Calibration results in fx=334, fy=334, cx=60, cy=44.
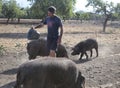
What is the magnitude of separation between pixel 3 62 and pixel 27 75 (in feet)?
25.1

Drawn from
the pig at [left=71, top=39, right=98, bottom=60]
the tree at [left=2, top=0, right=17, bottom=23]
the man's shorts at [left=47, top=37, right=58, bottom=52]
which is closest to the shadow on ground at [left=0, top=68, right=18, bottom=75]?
the man's shorts at [left=47, top=37, right=58, bottom=52]

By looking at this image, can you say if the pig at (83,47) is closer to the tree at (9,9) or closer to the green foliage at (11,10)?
the green foliage at (11,10)

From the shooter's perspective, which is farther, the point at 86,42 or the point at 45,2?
the point at 45,2

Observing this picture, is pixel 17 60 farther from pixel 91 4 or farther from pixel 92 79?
pixel 91 4

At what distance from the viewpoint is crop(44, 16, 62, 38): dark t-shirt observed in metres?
9.47

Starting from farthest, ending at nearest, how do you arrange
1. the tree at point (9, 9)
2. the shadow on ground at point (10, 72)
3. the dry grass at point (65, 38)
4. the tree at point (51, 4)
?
the tree at point (9, 9), the tree at point (51, 4), the dry grass at point (65, 38), the shadow on ground at point (10, 72)

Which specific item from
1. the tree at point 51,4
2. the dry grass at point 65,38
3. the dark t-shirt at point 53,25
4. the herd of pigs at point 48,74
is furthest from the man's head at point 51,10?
the tree at point 51,4

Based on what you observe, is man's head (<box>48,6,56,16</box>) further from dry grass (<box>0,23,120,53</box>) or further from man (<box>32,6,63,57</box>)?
dry grass (<box>0,23,120,53</box>)

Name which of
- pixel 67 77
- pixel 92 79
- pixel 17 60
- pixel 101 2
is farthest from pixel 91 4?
pixel 67 77

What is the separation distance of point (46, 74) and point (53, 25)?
3.62 m

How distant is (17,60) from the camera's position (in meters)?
13.9

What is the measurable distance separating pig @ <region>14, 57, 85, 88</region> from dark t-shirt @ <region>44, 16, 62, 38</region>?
2815 millimetres

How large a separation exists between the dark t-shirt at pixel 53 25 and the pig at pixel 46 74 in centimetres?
281

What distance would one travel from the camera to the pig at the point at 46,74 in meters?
6.01
